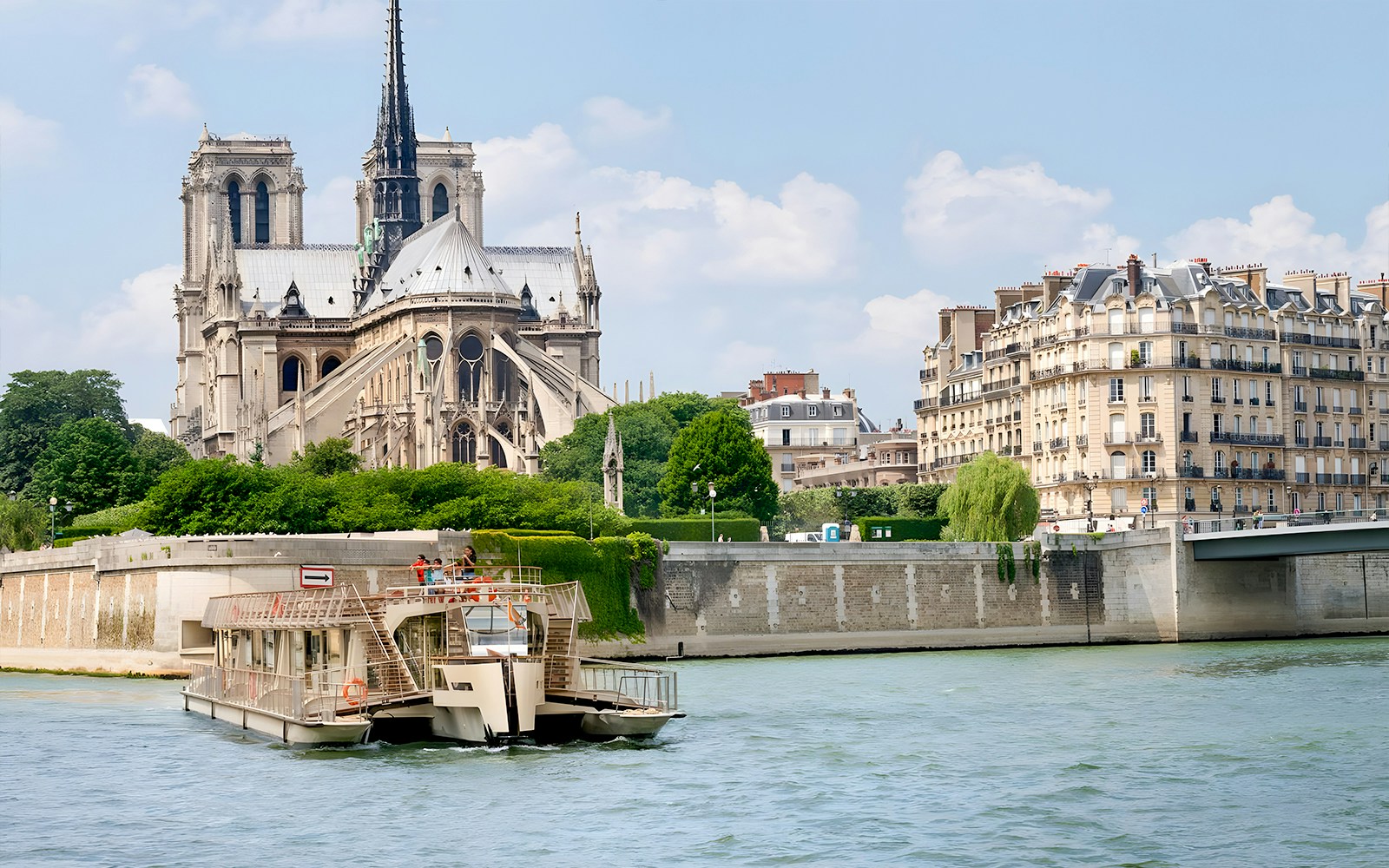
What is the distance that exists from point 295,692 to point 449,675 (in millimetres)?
3146

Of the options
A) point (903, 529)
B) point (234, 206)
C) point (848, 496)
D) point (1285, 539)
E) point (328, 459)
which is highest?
point (234, 206)

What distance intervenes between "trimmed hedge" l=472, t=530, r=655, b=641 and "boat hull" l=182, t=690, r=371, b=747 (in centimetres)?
1573

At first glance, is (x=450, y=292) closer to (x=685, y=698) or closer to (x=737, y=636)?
(x=737, y=636)

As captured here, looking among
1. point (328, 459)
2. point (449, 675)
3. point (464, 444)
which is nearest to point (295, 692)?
point (449, 675)

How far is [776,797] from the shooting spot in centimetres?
2972

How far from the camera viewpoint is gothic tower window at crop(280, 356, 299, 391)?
119m

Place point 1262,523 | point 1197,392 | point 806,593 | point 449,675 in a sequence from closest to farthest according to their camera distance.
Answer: point 449,675
point 806,593
point 1262,523
point 1197,392

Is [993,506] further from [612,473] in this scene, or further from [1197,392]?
[612,473]

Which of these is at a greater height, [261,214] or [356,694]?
[261,214]

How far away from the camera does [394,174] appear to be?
124812 mm

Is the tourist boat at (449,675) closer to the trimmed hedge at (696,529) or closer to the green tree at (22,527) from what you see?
the trimmed hedge at (696,529)

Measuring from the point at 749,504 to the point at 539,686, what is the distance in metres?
50.9

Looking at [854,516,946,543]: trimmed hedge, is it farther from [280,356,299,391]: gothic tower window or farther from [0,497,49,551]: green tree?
[280,356,299,391]: gothic tower window

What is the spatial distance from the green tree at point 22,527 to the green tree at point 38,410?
21.8 metres
